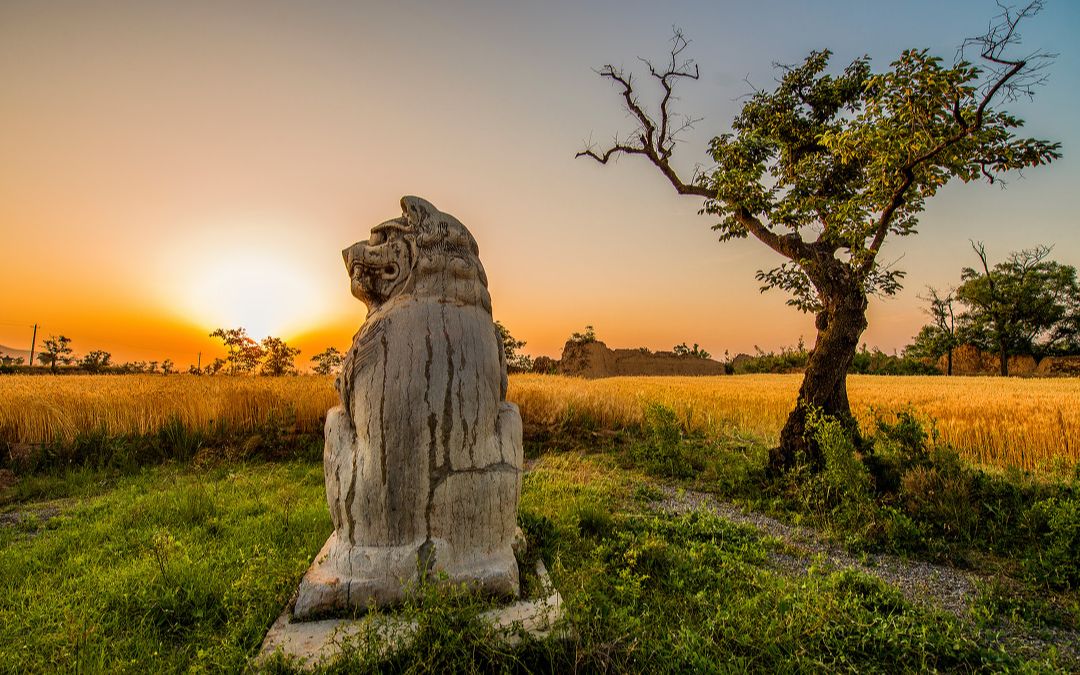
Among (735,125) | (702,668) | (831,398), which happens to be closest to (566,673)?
(702,668)

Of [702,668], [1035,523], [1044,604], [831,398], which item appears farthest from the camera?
[831,398]

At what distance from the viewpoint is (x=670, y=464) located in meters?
7.63

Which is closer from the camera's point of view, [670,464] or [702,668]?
[702,668]

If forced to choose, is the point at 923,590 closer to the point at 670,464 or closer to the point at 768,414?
the point at 670,464

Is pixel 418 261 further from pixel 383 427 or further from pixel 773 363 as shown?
pixel 773 363

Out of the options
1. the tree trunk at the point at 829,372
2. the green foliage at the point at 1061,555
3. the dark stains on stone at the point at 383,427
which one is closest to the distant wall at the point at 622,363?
the tree trunk at the point at 829,372

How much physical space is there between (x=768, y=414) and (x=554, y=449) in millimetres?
5913

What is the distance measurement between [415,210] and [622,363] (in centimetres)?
4460

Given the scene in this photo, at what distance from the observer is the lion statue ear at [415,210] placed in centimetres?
313

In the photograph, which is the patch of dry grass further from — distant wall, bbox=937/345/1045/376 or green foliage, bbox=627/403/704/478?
distant wall, bbox=937/345/1045/376

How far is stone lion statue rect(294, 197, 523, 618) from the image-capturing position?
8.78 ft

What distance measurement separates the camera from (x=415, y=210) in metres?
3.14

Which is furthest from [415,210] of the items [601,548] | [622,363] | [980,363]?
[980,363]

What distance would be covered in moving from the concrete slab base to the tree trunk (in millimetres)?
5030
